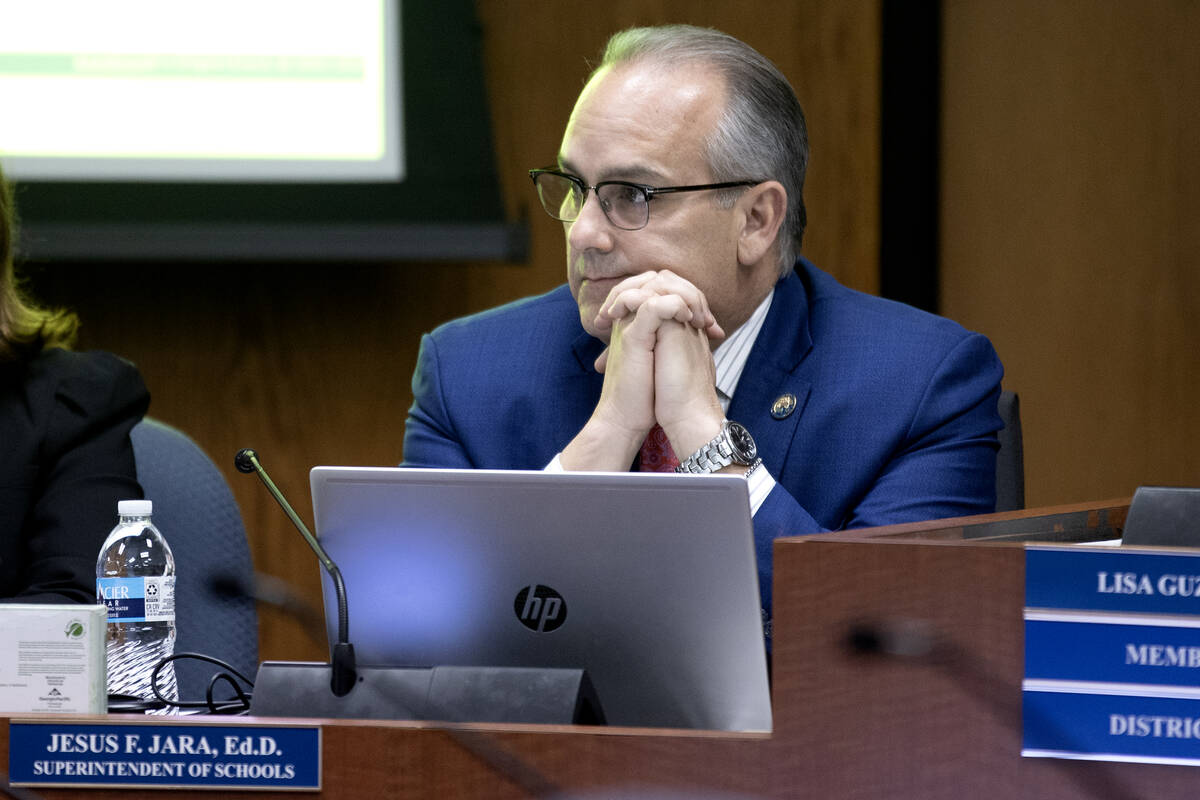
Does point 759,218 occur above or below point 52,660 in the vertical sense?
above

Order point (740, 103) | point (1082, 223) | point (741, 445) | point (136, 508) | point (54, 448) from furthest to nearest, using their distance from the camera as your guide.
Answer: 1. point (1082, 223)
2. point (54, 448)
3. point (740, 103)
4. point (741, 445)
5. point (136, 508)

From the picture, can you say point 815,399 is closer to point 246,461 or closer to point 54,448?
point 246,461

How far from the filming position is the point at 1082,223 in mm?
2971

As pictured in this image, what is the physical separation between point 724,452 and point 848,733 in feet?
2.04

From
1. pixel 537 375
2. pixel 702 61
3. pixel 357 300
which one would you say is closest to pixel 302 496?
pixel 357 300

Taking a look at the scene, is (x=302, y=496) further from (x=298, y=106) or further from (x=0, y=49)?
(x=0, y=49)

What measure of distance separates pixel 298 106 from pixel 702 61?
127 cm

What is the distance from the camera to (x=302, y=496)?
3.06 m

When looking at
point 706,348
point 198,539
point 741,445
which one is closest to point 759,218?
point 706,348

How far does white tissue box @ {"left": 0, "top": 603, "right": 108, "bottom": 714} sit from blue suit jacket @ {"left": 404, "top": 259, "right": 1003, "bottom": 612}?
2.29 feet

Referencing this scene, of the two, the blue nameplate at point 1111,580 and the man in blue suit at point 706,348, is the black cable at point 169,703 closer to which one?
the man in blue suit at point 706,348

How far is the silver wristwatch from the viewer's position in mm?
1527

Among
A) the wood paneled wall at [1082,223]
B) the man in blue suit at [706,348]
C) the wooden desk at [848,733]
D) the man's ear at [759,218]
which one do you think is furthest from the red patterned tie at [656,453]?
the wood paneled wall at [1082,223]

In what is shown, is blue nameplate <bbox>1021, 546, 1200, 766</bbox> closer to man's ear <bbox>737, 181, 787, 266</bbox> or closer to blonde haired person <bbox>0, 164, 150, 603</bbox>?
man's ear <bbox>737, 181, 787, 266</bbox>
